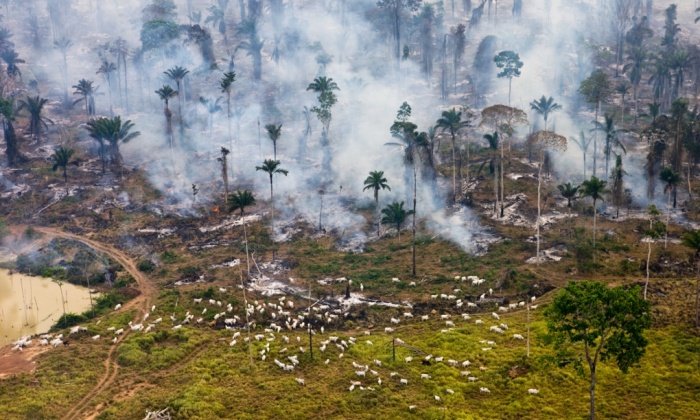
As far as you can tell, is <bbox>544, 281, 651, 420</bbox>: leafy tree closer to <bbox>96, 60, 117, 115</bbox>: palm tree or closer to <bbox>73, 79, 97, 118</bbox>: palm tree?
<bbox>73, 79, 97, 118</bbox>: palm tree

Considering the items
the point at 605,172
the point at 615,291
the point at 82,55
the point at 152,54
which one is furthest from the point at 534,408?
the point at 82,55

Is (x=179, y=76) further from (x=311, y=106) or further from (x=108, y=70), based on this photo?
(x=311, y=106)

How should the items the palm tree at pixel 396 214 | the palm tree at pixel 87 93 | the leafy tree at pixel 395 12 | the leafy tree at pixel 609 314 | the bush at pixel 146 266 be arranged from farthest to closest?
the leafy tree at pixel 395 12, the palm tree at pixel 87 93, the palm tree at pixel 396 214, the bush at pixel 146 266, the leafy tree at pixel 609 314

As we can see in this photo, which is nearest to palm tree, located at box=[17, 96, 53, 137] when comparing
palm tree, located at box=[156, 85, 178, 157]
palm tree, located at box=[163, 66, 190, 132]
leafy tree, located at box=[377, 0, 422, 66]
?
palm tree, located at box=[156, 85, 178, 157]

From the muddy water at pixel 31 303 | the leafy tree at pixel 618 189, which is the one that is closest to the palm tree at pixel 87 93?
the muddy water at pixel 31 303

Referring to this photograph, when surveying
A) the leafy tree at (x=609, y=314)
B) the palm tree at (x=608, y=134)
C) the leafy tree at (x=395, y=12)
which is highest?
the leafy tree at (x=395, y=12)

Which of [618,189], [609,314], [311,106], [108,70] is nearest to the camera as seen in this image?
[609,314]

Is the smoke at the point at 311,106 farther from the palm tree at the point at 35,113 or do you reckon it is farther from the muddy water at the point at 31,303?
the muddy water at the point at 31,303

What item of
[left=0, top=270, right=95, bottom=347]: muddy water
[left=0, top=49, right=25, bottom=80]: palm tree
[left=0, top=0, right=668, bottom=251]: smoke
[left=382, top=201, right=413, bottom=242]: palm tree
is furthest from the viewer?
[left=0, top=49, right=25, bottom=80]: palm tree

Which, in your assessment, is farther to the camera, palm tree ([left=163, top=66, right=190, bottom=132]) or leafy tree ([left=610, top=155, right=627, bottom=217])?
palm tree ([left=163, top=66, right=190, bottom=132])

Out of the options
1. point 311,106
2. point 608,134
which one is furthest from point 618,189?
point 311,106
